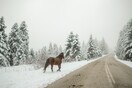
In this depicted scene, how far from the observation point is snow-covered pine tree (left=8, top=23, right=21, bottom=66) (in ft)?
109

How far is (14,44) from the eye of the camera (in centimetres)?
3341

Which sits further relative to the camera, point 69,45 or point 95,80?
point 69,45

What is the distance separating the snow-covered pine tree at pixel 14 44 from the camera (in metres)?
33.1

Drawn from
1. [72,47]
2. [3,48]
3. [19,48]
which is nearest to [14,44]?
[19,48]

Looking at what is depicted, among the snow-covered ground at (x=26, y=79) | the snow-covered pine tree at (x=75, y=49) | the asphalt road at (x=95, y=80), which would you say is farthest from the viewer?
the snow-covered pine tree at (x=75, y=49)

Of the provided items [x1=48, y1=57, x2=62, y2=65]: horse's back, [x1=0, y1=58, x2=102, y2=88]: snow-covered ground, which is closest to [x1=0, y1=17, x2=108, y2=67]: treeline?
[x1=48, y1=57, x2=62, y2=65]: horse's back

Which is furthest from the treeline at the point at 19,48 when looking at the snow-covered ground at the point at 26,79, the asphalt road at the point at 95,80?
the asphalt road at the point at 95,80

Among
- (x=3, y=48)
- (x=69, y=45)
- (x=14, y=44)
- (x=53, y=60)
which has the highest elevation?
(x=69, y=45)

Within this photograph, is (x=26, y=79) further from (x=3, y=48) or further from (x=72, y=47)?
(x=72, y=47)

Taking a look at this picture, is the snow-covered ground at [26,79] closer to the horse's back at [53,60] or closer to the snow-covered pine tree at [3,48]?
the horse's back at [53,60]

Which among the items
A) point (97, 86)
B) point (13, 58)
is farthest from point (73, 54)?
point (97, 86)

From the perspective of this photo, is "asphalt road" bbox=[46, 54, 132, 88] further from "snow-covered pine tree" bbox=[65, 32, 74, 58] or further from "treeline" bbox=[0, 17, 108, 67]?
"snow-covered pine tree" bbox=[65, 32, 74, 58]

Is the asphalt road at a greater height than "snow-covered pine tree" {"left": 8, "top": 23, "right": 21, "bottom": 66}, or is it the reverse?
"snow-covered pine tree" {"left": 8, "top": 23, "right": 21, "bottom": 66}

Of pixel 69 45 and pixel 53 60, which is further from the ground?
pixel 69 45
